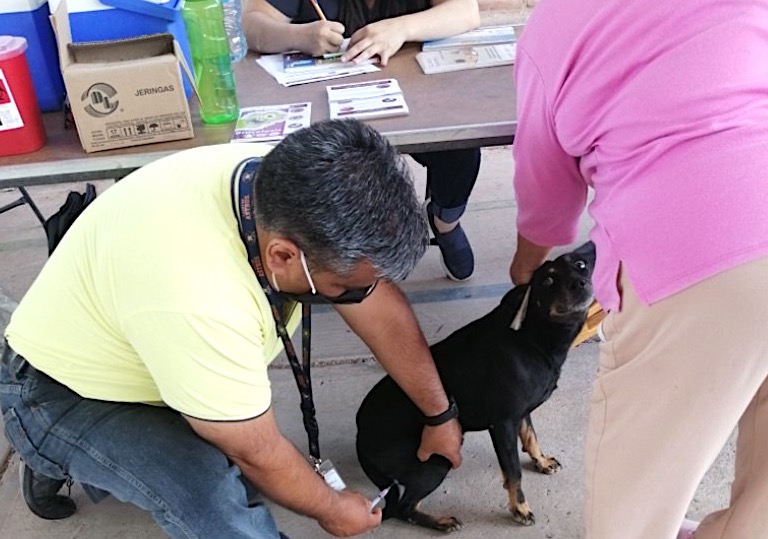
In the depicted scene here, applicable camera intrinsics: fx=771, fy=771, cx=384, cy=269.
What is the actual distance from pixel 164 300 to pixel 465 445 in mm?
1243

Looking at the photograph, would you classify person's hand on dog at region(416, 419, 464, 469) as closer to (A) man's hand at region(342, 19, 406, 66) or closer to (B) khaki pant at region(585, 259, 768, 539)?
(B) khaki pant at region(585, 259, 768, 539)

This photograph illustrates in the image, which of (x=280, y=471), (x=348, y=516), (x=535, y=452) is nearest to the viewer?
(x=280, y=471)

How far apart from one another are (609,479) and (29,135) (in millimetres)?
1559

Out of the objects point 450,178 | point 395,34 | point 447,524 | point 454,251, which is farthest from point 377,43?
point 447,524

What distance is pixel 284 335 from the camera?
1597 millimetres

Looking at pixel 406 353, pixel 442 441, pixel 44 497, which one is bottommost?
pixel 44 497

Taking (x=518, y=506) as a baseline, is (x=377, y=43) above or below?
above

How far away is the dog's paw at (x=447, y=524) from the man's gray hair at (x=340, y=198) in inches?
38.8

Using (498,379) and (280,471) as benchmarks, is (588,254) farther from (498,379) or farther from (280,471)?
(280,471)

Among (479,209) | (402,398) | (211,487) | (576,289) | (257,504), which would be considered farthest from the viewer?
(479,209)

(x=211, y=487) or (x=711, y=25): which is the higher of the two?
(x=711, y=25)

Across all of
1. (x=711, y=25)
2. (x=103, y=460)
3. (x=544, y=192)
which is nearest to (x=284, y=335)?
(x=103, y=460)

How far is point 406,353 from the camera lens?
6.01 feet

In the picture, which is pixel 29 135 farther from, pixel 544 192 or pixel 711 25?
pixel 711 25
